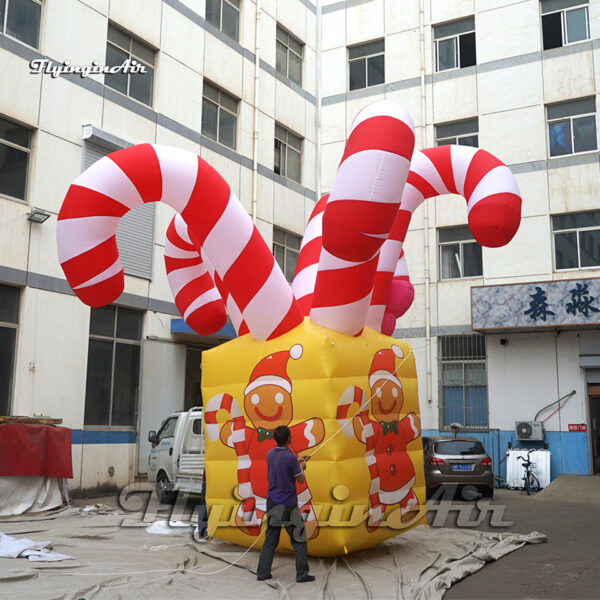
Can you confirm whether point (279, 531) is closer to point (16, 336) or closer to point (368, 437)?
point (368, 437)

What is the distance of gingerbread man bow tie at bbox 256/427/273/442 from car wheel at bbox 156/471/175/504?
685 cm

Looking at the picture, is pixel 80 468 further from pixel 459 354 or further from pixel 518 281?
pixel 518 281

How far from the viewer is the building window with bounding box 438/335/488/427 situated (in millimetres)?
19656

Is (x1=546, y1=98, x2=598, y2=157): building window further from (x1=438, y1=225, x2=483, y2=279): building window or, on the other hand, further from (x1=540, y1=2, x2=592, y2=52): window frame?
(x1=438, y1=225, x2=483, y2=279): building window

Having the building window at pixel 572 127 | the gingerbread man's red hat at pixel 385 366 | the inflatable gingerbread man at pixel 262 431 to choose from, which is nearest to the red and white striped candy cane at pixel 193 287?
the inflatable gingerbread man at pixel 262 431

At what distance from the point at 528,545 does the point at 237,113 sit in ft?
48.6

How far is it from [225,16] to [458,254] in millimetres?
9580

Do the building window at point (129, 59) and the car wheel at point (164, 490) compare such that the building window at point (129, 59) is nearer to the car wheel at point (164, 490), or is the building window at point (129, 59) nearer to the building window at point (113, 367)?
the building window at point (113, 367)

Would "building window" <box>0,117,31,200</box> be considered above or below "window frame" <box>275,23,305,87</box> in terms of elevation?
below

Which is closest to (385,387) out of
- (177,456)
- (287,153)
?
(177,456)

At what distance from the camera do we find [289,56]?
22844 millimetres

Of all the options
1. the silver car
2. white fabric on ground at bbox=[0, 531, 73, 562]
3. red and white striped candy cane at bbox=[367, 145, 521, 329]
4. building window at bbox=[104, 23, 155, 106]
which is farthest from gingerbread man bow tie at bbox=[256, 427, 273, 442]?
building window at bbox=[104, 23, 155, 106]

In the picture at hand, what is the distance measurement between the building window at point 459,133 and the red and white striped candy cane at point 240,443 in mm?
15278

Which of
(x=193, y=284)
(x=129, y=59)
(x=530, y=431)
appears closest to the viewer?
(x=193, y=284)
